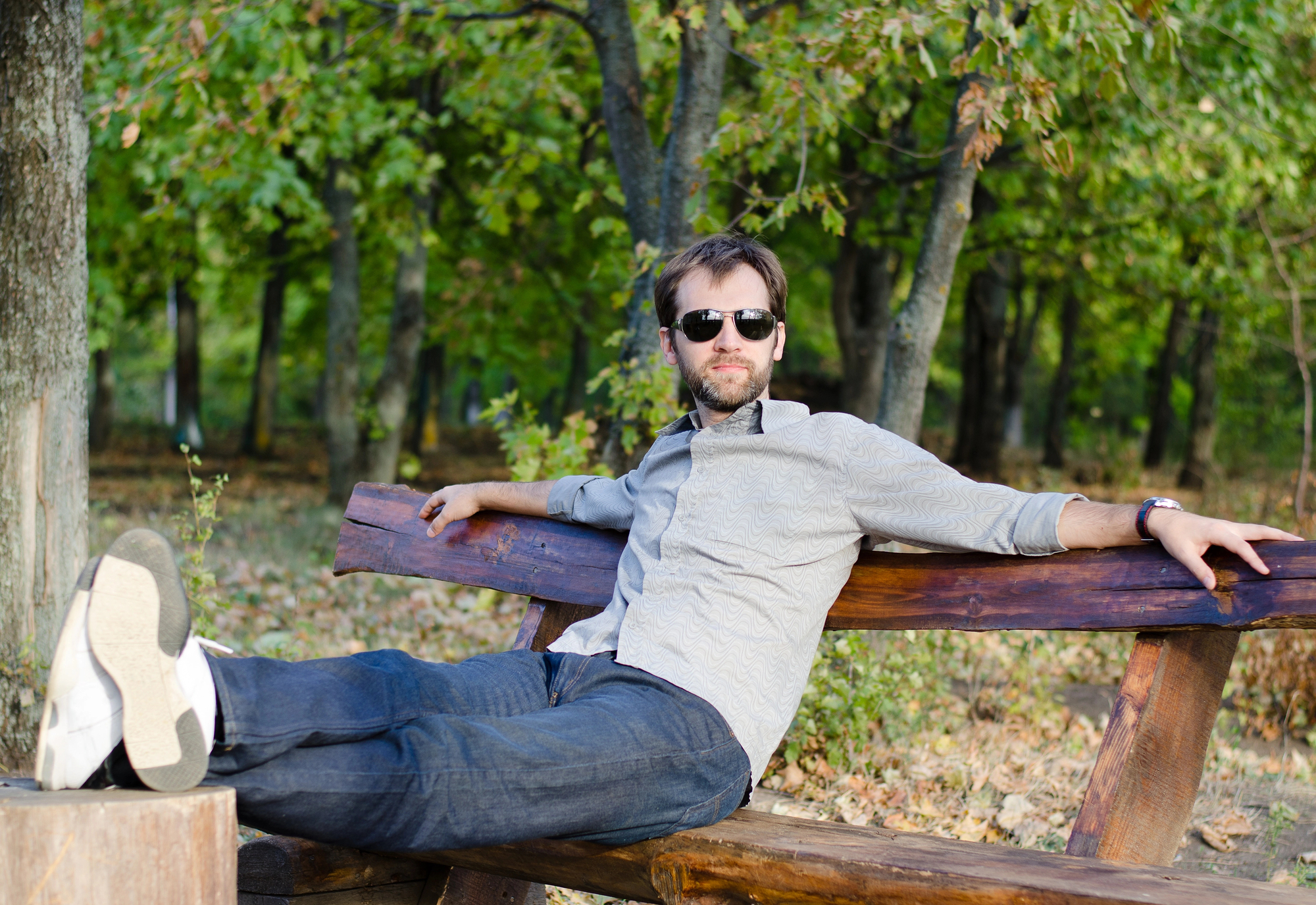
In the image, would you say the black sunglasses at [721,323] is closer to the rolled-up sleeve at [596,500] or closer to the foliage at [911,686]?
the rolled-up sleeve at [596,500]

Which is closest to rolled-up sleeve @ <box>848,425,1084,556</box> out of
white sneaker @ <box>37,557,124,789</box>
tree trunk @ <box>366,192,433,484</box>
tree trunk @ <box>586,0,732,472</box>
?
white sneaker @ <box>37,557,124,789</box>

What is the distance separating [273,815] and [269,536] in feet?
25.4

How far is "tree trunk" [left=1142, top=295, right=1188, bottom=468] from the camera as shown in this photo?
15.6 metres

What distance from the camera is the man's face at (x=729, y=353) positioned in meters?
2.78

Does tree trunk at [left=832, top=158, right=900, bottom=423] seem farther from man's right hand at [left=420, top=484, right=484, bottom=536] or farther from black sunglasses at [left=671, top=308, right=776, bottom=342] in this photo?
black sunglasses at [left=671, top=308, right=776, bottom=342]

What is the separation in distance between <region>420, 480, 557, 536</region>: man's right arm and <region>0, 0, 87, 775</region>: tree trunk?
5.50 ft

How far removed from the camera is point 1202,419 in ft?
48.9

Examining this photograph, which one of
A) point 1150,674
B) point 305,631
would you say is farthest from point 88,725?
point 305,631

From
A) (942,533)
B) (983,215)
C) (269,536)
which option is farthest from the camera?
(983,215)

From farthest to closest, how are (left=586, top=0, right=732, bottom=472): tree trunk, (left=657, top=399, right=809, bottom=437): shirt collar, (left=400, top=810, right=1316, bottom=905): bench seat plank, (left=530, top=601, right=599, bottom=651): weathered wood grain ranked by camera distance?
(left=586, top=0, right=732, bottom=472): tree trunk, (left=530, top=601, right=599, bottom=651): weathered wood grain, (left=657, top=399, right=809, bottom=437): shirt collar, (left=400, top=810, right=1316, bottom=905): bench seat plank

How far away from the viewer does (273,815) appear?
1950 mm

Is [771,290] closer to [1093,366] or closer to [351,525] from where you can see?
[351,525]

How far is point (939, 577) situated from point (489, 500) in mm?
1389

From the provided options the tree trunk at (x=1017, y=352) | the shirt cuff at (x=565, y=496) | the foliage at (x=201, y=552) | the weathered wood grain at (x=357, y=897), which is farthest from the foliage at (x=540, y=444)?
the tree trunk at (x=1017, y=352)
